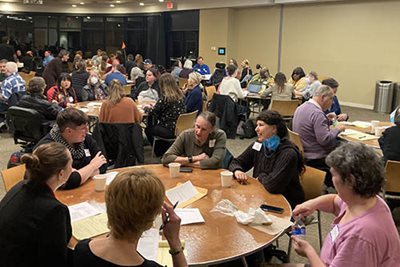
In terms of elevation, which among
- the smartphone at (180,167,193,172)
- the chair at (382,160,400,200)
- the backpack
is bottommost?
the backpack

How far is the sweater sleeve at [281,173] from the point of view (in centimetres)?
A: 286

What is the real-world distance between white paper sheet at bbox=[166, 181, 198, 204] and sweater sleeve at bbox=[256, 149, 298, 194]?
0.54 m

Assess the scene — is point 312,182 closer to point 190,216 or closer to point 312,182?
point 312,182

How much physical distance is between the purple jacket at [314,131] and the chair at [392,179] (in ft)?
2.97

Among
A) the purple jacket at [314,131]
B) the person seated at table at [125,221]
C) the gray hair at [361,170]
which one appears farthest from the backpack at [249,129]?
the person seated at table at [125,221]

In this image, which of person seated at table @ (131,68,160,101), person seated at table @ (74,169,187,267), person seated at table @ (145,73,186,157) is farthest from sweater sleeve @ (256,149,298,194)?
person seated at table @ (131,68,160,101)

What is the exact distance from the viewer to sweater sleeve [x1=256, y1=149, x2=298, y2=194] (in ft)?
9.37

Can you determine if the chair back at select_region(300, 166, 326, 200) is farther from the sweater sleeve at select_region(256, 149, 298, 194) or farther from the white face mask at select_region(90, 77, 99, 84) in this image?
→ the white face mask at select_region(90, 77, 99, 84)

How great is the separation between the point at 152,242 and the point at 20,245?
1.93 feet

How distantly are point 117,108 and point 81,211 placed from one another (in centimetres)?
283

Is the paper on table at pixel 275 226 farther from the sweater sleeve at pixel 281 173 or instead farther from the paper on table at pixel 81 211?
the paper on table at pixel 81 211

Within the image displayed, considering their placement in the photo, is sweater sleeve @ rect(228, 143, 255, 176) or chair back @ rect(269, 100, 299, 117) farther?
chair back @ rect(269, 100, 299, 117)

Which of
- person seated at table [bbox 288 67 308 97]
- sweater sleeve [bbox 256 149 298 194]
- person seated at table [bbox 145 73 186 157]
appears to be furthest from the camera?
person seated at table [bbox 288 67 308 97]

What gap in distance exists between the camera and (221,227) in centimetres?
226
